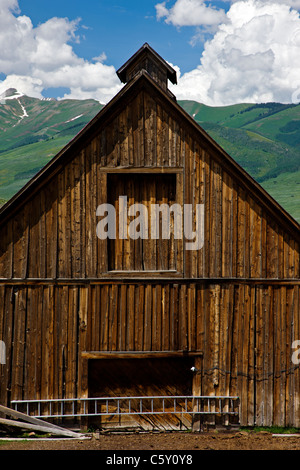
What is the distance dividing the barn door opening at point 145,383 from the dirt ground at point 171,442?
39 cm

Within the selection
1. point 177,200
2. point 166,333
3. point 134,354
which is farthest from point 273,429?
point 177,200

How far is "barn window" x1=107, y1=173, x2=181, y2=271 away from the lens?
11930 mm

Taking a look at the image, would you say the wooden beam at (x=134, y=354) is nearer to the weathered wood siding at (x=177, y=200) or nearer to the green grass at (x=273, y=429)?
the weathered wood siding at (x=177, y=200)

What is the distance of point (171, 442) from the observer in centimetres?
1080

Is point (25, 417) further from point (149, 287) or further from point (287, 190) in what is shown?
point (287, 190)

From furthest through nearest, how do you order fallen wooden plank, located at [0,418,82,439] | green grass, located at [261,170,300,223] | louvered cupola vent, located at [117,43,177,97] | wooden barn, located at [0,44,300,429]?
1. green grass, located at [261,170,300,223]
2. louvered cupola vent, located at [117,43,177,97]
3. wooden barn, located at [0,44,300,429]
4. fallen wooden plank, located at [0,418,82,439]

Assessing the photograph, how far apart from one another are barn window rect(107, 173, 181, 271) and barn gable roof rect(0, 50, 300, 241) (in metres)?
1.36

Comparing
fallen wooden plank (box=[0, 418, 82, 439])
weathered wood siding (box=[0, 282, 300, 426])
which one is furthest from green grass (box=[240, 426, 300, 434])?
fallen wooden plank (box=[0, 418, 82, 439])

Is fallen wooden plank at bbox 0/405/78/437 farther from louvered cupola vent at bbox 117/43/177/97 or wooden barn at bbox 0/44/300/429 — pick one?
louvered cupola vent at bbox 117/43/177/97

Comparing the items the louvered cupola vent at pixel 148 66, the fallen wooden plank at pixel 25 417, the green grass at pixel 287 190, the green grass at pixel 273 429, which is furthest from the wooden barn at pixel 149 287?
the green grass at pixel 287 190

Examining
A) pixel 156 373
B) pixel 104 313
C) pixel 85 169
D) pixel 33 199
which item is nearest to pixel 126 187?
pixel 85 169

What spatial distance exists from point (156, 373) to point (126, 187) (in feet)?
17.4

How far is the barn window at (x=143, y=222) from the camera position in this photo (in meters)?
11.9
